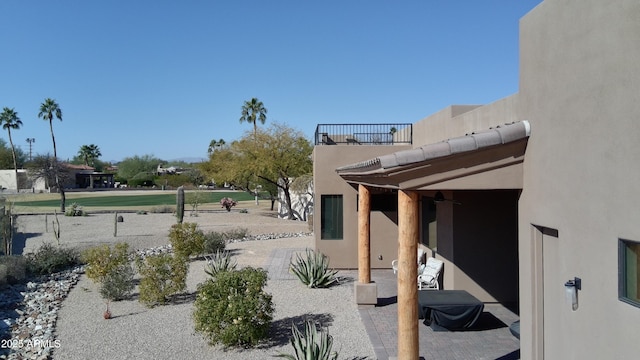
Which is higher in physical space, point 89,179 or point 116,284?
point 89,179

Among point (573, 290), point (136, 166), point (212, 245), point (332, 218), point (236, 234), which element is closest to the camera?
point (573, 290)

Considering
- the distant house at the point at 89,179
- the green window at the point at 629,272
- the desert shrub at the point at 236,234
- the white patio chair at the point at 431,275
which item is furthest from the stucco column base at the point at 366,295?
the distant house at the point at 89,179

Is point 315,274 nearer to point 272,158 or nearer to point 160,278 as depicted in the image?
point 160,278

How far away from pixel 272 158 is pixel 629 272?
2963 cm

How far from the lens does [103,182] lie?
91.6m

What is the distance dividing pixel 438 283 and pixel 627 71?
8.47 metres

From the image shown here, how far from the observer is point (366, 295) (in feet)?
37.6

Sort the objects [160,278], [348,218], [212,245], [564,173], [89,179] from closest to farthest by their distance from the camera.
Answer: [564,173]
[160,278]
[348,218]
[212,245]
[89,179]

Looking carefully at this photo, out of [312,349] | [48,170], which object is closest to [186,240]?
[312,349]

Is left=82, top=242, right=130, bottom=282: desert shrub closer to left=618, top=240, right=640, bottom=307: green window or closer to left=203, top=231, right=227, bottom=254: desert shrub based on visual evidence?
left=203, top=231, right=227, bottom=254: desert shrub

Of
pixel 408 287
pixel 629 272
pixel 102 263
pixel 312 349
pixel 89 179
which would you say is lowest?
pixel 312 349

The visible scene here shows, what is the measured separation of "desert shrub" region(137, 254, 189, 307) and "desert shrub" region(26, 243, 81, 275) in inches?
273

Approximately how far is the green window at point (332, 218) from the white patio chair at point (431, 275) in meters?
4.51

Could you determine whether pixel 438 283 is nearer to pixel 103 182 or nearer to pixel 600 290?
pixel 600 290
